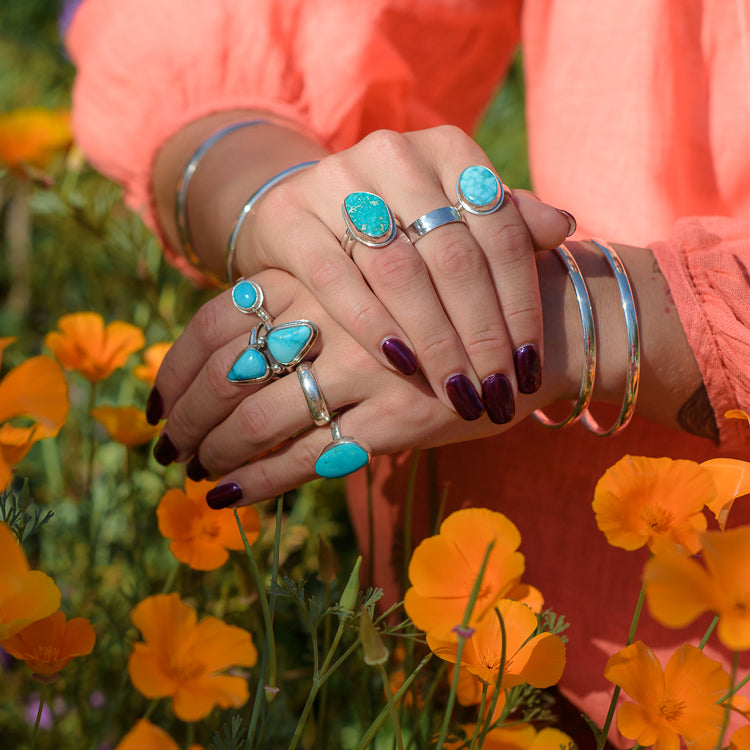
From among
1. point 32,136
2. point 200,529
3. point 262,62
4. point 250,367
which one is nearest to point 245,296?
point 250,367

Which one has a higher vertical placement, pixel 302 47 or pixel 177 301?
pixel 302 47

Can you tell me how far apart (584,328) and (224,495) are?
10.7 inches

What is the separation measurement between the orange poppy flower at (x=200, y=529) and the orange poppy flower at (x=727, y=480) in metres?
0.27

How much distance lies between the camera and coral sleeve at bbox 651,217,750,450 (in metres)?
0.53

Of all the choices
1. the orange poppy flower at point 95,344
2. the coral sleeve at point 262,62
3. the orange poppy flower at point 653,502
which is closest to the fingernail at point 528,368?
the orange poppy flower at point 653,502

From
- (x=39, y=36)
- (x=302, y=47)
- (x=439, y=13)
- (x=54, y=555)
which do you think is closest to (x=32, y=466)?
(x=54, y=555)

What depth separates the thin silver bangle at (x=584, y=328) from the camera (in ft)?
1.70

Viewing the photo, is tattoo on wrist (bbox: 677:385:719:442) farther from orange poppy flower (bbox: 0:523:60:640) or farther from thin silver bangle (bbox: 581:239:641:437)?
orange poppy flower (bbox: 0:523:60:640)

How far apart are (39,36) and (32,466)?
1474mm

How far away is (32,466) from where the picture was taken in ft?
3.21

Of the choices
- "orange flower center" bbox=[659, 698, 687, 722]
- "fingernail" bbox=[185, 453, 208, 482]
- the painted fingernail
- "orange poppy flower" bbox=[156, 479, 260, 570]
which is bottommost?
"fingernail" bbox=[185, 453, 208, 482]

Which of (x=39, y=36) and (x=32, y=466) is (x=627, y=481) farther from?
(x=39, y=36)

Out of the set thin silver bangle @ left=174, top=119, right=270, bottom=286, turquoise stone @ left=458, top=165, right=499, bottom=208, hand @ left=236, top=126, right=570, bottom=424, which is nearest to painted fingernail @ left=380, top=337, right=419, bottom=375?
hand @ left=236, top=126, right=570, bottom=424

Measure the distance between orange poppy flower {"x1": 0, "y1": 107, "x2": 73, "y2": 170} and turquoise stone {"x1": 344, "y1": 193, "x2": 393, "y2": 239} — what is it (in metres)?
0.90
